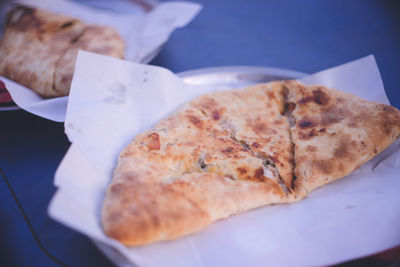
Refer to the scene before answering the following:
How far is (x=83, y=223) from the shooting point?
1.31m

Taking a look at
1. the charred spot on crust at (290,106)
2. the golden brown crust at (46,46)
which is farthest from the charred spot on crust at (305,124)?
the golden brown crust at (46,46)

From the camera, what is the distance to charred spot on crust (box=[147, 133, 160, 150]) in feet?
6.05

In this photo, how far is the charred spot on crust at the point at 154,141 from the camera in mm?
1844

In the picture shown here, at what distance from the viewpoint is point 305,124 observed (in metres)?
2.08

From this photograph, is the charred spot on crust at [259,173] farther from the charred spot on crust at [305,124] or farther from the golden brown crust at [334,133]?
the charred spot on crust at [305,124]

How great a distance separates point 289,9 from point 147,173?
11.9 ft

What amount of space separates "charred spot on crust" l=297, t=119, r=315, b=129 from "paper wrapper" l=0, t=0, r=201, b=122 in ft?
4.94

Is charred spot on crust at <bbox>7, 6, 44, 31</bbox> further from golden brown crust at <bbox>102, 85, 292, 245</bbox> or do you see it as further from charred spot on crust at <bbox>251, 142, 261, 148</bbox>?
charred spot on crust at <bbox>251, 142, 261, 148</bbox>

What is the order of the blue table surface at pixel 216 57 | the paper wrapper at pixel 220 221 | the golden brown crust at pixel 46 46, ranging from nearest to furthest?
the paper wrapper at pixel 220 221 < the blue table surface at pixel 216 57 < the golden brown crust at pixel 46 46

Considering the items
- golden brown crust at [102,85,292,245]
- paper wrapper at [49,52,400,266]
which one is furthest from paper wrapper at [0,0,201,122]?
golden brown crust at [102,85,292,245]

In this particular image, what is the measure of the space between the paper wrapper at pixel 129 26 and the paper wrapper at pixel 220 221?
1.17 ft

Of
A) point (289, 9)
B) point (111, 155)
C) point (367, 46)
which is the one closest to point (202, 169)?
point (111, 155)

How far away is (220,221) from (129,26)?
268 cm

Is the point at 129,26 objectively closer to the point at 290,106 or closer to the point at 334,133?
the point at 290,106
